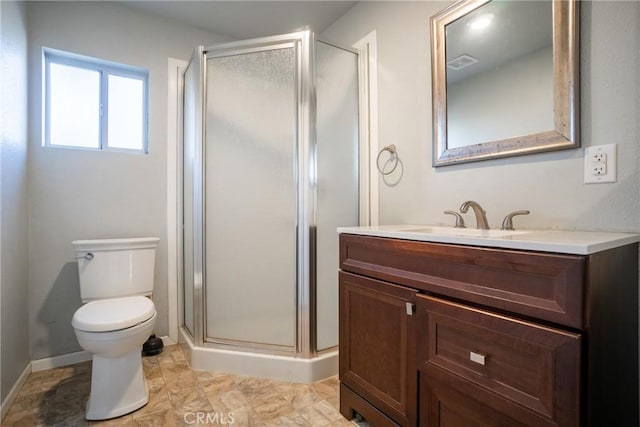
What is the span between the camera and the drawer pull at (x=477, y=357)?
0.90 m

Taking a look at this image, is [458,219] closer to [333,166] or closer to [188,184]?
[333,166]

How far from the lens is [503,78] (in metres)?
1.31

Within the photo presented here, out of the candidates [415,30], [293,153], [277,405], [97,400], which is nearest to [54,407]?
[97,400]

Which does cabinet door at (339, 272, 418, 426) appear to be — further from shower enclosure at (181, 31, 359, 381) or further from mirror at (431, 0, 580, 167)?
mirror at (431, 0, 580, 167)

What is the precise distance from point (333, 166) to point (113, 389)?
1631 mm

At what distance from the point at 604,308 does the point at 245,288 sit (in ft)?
5.44

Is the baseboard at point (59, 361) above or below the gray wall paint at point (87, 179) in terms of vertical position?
below

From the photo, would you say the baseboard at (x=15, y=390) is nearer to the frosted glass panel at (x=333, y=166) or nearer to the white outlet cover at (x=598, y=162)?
the frosted glass panel at (x=333, y=166)

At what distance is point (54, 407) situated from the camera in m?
1.55

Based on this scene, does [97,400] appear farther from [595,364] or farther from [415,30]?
[415,30]

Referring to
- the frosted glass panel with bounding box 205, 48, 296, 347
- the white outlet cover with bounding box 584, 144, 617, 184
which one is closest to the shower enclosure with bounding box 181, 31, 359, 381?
the frosted glass panel with bounding box 205, 48, 296, 347

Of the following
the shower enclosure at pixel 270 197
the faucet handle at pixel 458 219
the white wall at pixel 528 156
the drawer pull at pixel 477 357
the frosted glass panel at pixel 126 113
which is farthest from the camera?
the frosted glass panel at pixel 126 113

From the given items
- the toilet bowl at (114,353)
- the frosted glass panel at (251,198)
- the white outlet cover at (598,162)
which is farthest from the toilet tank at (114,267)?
the white outlet cover at (598,162)

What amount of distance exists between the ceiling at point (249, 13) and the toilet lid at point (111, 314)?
6.43ft
